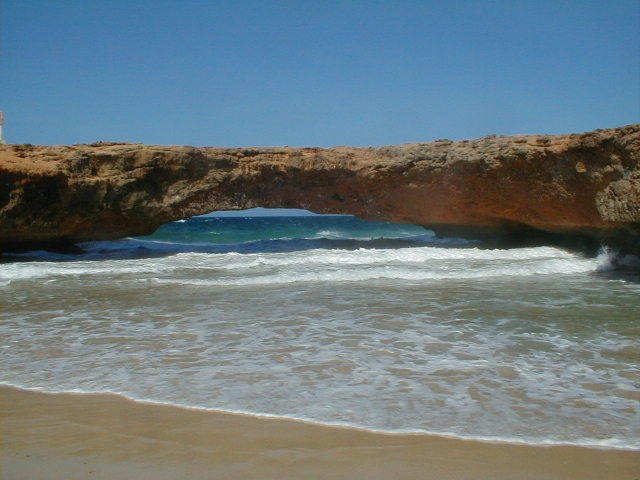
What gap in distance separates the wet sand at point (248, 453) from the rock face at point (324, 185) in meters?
8.01

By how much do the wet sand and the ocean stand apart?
0.16 meters

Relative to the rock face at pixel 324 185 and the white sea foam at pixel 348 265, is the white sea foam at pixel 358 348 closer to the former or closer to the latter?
the white sea foam at pixel 348 265

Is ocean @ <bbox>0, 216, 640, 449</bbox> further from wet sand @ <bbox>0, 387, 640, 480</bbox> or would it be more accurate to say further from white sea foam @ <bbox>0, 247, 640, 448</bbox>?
wet sand @ <bbox>0, 387, 640, 480</bbox>

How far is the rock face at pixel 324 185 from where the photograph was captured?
1045 cm

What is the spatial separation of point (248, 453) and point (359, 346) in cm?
206

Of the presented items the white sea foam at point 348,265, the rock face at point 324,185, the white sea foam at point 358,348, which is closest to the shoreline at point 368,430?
the white sea foam at point 358,348

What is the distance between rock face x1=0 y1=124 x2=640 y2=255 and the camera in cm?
1045

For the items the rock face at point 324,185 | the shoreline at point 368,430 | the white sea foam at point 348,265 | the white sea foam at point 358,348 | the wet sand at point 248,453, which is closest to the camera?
the wet sand at point 248,453

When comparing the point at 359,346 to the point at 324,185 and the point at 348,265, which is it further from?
the point at 324,185

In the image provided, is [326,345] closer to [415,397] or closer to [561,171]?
[415,397]

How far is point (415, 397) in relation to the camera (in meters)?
3.33

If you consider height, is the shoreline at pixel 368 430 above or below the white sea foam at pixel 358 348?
below

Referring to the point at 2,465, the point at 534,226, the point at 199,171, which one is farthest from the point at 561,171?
the point at 2,465

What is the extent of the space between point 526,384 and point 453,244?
11.9 m
